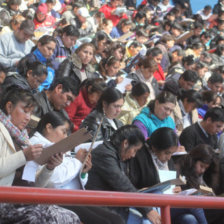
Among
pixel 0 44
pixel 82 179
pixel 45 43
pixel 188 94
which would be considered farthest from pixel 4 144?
pixel 188 94

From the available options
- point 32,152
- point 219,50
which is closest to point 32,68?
point 32,152

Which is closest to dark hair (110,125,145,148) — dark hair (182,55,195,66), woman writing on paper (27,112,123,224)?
woman writing on paper (27,112,123,224)

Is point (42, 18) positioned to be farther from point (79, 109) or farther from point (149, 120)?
point (149, 120)

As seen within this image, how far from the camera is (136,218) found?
9.58ft

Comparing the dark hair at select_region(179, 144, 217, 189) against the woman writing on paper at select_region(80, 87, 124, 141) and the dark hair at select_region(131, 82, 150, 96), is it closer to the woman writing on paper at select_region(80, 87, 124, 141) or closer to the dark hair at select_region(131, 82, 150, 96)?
the woman writing on paper at select_region(80, 87, 124, 141)

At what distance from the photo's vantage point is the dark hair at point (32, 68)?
4039mm

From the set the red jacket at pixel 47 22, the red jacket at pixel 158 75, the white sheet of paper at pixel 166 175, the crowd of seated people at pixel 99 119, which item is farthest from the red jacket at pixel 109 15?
the white sheet of paper at pixel 166 175

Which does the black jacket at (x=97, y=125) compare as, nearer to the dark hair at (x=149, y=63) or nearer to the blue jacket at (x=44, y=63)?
the blue jacket at (x=44, y=63)

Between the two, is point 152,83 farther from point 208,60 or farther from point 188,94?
point 208,60

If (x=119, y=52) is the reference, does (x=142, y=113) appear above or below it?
below

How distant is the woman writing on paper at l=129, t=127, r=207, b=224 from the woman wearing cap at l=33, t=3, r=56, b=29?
4.25m

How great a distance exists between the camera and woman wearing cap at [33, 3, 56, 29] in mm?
7266

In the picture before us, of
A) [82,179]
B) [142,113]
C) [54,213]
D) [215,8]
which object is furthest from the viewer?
[215,8]

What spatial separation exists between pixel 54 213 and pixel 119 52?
14.1 ft
